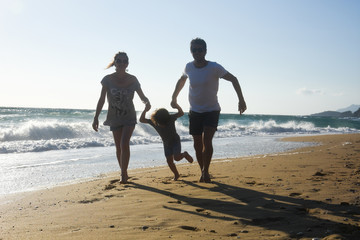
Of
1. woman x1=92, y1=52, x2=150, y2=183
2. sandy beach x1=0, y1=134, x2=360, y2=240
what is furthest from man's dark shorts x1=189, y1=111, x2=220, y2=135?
woman x1=92, y1=52, x2=150, y2=183

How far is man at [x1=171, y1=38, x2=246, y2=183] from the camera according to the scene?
16.3 feet

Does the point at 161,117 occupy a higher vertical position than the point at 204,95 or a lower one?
lower

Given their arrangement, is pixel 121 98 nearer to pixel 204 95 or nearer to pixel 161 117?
pixel 161 117

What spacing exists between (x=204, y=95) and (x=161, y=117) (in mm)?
821

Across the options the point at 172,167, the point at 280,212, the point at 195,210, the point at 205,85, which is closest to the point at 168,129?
the point at 172,167

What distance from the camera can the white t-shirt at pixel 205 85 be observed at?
16.4ft

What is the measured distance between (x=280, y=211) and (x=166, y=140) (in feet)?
8.92

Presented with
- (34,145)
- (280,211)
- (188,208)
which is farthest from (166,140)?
(34,145)

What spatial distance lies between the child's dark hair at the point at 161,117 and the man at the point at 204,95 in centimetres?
47

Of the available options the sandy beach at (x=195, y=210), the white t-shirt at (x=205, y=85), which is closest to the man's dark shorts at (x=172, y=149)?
the sandy beach at (x=195, y=210)

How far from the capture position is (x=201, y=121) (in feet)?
17.0

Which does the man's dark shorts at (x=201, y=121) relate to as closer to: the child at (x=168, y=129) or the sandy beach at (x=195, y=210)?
the child at (x=168, y=129)

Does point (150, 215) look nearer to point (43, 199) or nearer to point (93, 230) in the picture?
point (93, 230)

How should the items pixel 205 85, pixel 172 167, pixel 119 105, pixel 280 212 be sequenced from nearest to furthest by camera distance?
pixel 280 212
pixel 205 85
pixel 172 167
pixel 119 105
